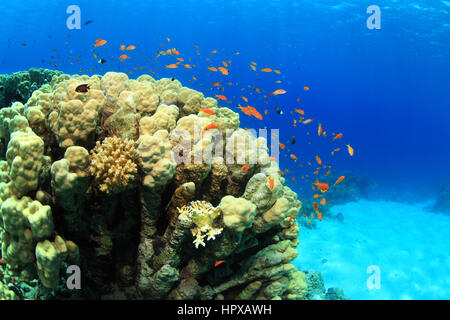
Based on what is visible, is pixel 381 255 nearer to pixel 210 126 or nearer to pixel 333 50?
pixel 210 126

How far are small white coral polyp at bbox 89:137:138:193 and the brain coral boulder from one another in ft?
0.04

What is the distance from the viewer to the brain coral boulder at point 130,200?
2.83 m

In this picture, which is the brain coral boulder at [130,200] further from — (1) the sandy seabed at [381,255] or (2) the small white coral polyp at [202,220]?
(1) the sandy seabed at [381,255]

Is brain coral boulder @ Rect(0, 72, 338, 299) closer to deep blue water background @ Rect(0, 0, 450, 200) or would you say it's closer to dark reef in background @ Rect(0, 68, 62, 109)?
dark reef in background @ Rect(0, 68, 62, 109)

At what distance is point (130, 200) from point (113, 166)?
715 mm

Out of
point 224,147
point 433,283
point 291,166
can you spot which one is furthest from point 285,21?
point 224,147

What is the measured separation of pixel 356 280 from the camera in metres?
10.7

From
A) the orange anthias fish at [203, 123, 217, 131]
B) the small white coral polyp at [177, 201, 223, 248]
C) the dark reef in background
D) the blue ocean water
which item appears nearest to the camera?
the small white coral polyp at [177, 201, 223, 248]

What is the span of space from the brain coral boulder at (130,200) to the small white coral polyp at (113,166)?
1 cm

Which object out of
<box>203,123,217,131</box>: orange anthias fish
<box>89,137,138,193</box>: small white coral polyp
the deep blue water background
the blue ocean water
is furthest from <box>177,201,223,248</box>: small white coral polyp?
the deep blue water background

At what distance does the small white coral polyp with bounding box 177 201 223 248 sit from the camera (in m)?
3.33

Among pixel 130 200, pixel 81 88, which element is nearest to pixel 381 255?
pixel 130 200

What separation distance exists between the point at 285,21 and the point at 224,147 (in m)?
54.3
